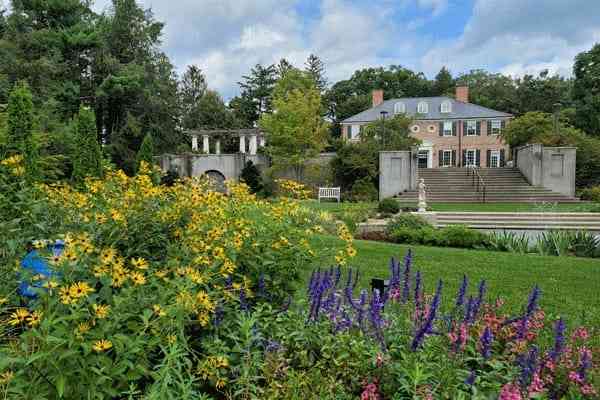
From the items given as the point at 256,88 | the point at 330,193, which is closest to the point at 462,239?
the point at 330,193

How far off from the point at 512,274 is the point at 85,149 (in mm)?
13757

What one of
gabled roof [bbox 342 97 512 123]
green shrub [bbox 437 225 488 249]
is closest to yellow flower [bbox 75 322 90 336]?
green shrub [bbox 437 225 488 249]

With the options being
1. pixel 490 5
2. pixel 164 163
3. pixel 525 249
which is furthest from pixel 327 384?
pixel 164 163

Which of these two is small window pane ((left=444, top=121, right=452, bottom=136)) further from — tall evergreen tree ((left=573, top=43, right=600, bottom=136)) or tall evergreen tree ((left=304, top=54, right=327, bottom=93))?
tall evergreen tree ((left=304, top=54, right=327, bottom=93))

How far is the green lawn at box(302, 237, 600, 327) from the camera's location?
14.9ft

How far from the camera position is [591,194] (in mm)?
18297

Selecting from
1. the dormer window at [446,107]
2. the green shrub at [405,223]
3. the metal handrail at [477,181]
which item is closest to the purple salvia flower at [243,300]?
the green shrub at [405,223]

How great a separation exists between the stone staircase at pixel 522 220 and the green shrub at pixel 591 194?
611 cm

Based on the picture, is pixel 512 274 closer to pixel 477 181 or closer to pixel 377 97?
pixel 477 181

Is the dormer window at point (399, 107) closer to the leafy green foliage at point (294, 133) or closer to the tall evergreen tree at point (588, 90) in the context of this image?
the tall evergreen tree at point (588, 90)

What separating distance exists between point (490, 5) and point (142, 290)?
28.1 feet

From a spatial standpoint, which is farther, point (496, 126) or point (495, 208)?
point (496, 126)

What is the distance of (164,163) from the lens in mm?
25531

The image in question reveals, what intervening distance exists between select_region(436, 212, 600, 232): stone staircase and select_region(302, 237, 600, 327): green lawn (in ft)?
17.4
